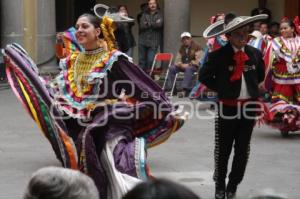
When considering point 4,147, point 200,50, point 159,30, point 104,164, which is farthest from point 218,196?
point 159,30

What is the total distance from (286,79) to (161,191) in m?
8.37

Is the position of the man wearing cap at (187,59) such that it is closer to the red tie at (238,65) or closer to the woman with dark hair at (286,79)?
the woman with dark hair at (286,79)

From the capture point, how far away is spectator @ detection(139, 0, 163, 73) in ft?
54.9

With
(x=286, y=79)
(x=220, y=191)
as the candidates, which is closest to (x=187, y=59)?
(x=286, y=79)

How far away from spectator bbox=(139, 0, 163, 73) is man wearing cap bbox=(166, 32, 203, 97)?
41.5 inches

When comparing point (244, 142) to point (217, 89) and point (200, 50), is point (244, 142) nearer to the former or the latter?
point (217, 89)

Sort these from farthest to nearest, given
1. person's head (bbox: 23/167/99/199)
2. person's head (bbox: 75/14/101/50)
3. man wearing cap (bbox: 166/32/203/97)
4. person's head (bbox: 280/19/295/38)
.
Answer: man wearing cap (bbox: 166/32/203/97) < person's head (bbox: 280/19/295/38) < person's head (bbox: 75/14/101/50) < person's head (bbox: 23/167/99/199)

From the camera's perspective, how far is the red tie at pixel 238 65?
713 centimetres

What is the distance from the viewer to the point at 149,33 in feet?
55.4

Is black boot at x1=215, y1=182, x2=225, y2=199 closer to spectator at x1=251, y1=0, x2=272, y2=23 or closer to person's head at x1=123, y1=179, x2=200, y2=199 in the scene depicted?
person's head at x1=123, y1=179, x2=200, y2=199

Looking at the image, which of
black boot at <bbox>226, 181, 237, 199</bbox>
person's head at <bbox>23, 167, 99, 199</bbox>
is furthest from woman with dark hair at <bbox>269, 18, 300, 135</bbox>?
person's head at <bbox>23, 167, 99, 199</bbox>

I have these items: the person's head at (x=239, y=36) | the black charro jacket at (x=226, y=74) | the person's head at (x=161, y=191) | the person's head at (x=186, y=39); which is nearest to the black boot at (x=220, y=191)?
the black charro jacket at (x=226, y=74)

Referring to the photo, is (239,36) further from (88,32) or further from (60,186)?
(60,186)

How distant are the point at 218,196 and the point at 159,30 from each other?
989 centimetres
